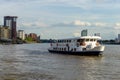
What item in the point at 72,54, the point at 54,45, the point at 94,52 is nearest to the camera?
the point at 94,52

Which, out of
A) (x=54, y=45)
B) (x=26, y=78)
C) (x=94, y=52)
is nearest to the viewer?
(x=26, y=78)

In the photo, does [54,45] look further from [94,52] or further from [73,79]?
[73,79]

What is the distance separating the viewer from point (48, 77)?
4194 centimetres

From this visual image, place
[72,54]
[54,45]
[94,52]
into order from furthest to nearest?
[54,45]
[72,54]
[94,52]

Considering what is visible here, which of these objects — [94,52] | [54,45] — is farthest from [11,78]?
[54,45]

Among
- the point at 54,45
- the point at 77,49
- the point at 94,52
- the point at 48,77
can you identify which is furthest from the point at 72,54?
the point at 48,77

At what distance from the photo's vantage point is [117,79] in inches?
1628

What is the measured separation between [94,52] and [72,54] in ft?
29.5

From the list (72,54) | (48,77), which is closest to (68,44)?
(72,54)

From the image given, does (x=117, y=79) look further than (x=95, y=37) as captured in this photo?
No

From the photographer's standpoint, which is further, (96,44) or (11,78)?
(96,44)

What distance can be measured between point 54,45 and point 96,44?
24.8 metres

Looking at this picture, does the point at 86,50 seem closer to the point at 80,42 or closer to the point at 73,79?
the point at 80,42

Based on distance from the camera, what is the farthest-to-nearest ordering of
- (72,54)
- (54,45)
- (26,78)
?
(54,45)
(72,54)
(26,78)
